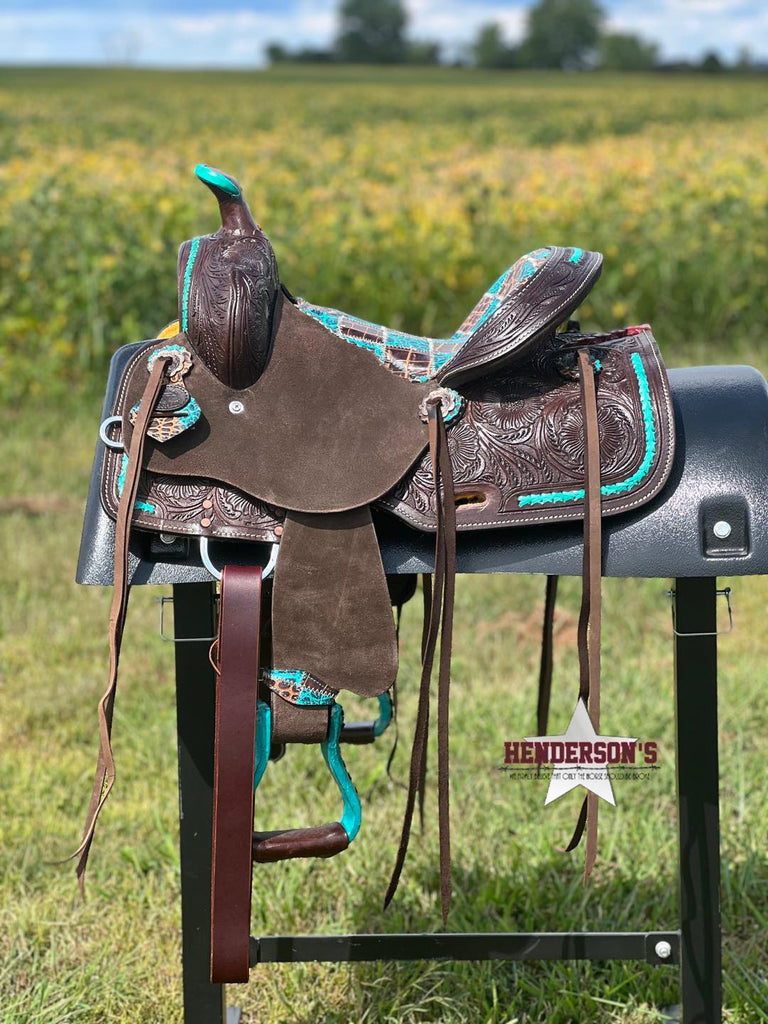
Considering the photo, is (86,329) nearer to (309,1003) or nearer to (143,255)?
(143,255)

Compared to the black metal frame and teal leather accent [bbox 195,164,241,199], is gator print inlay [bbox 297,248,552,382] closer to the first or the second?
teal leather accent [bbox 195,164,241,199]

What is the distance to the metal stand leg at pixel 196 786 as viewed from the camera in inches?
67.6

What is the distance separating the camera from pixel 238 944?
1.57 metres

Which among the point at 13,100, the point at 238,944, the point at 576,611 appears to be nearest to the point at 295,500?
the point at 238,944

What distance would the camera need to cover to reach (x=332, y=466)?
1590 mm

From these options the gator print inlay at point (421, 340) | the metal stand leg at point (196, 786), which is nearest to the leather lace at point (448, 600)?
the gator print inlay at point (421, 340)

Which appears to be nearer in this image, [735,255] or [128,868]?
[128,868]

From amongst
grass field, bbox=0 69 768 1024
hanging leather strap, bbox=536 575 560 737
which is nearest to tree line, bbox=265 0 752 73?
grass field, bbox=0 69 768 1024

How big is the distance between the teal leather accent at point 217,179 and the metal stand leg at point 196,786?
1.93 feet

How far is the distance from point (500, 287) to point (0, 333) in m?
4.60

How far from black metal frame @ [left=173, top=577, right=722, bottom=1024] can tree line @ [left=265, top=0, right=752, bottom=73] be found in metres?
81.7

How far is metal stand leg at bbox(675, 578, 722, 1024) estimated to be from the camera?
1719 millimetres

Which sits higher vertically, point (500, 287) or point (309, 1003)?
point (500, 287)

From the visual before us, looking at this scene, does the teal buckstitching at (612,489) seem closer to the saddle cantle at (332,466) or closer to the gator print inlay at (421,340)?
the saddle cantle at (332,466)
